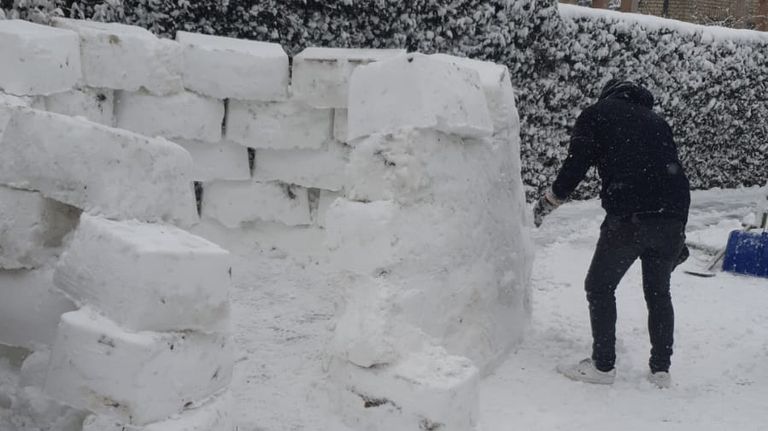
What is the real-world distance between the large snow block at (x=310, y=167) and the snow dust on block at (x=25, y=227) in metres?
2.34

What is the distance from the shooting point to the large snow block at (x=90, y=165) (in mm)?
2451

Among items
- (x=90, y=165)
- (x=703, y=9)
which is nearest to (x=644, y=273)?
(x=90, y=165)

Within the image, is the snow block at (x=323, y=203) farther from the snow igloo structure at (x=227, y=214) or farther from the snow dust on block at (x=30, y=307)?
the snow dust on block at (x=30, y=307)

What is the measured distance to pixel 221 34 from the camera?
201 inches

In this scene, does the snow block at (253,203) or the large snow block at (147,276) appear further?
the snow block at (253,203)

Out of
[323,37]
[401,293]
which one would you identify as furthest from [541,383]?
[323,37]

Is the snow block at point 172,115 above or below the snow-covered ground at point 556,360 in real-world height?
above

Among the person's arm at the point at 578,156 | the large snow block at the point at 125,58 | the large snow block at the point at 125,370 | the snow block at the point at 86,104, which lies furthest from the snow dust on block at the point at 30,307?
the person's arm at the point at 578,156

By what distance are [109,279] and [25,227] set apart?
0.59 meters

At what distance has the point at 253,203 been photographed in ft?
16.4

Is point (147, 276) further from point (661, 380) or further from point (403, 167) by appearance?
point (661, 380)

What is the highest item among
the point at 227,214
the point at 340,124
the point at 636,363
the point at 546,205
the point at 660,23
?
the point at 660,23

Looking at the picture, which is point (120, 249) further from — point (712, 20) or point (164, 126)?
point (712, 20)

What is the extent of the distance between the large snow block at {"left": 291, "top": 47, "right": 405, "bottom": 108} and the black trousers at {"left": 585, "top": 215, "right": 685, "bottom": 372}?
6.07ft
